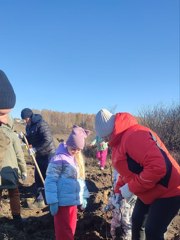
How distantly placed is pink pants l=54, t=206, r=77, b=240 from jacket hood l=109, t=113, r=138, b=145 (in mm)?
1278

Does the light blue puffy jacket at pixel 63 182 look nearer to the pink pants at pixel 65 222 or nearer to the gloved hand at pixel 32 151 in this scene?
the pink pants at pixel 65 222

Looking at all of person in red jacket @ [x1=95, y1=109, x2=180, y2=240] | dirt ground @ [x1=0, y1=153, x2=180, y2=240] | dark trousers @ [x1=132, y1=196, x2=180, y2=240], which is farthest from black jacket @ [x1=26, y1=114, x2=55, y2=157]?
dark trousers @ [x1=132, y1=196, x2=180, y2=240]

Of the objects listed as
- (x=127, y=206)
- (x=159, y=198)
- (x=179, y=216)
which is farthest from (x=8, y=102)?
(x=179, y=216)

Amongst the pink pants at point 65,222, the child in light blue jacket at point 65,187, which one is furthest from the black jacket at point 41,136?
the pink pants at point 65,222

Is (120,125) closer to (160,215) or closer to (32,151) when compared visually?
(160,215)

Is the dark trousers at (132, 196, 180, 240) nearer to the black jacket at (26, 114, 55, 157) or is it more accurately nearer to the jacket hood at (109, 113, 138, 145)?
the jacket hood at (109, 113, 138, 145)

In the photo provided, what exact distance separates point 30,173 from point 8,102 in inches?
384

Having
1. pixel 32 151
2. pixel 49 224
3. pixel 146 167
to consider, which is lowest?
pixel 49 224

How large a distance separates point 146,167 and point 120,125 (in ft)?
1.73

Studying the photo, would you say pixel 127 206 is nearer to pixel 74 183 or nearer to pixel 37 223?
pixel 74 183

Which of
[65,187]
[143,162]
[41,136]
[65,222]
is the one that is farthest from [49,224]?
[143,162]

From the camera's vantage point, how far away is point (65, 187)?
463 cm

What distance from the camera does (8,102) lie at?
2.52 meters

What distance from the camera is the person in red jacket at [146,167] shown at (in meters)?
3.49
